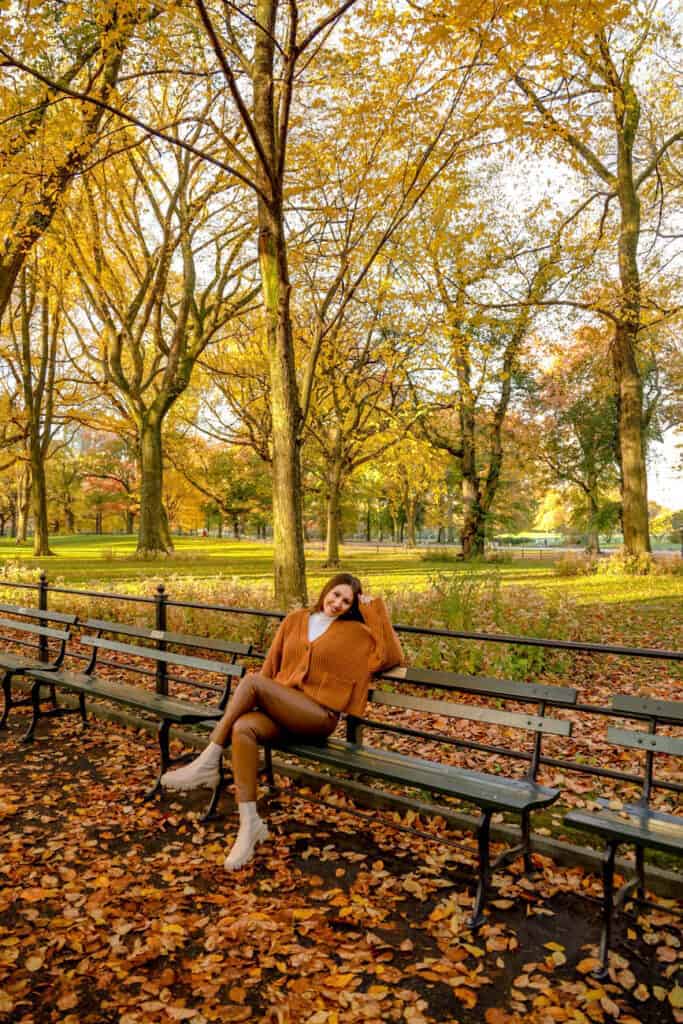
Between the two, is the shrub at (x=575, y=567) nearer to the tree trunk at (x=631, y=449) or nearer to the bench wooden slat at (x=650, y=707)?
the tree trunk at (x=631, y=449)

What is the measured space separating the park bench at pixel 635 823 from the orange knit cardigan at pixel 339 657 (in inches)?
55.5

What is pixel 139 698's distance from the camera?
5.66 metres

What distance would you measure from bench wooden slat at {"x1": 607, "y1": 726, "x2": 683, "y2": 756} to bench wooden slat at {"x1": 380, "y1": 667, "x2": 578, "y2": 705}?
37 cm

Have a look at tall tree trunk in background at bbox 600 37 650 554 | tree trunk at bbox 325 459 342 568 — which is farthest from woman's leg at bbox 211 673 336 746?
tree trunk at bbox 325 459 342 568

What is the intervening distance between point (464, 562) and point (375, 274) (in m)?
11.1

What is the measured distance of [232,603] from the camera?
1020 centimetres

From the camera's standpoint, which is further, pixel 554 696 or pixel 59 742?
pixel 59 742

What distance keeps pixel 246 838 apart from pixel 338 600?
141 centimetres

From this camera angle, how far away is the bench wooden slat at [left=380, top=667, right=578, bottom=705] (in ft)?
13.1

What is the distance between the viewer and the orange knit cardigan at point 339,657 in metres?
4.44

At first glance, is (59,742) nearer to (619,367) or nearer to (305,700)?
(305,700)

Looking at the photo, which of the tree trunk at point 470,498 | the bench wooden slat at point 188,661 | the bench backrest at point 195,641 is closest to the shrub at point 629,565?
the tree trunk at point 470,498

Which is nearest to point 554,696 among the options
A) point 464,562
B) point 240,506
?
point 464,562

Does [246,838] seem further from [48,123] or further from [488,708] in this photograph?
[48,123]
